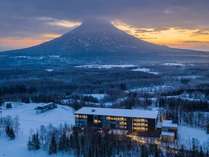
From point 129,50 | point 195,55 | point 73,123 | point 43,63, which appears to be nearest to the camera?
point 73,123

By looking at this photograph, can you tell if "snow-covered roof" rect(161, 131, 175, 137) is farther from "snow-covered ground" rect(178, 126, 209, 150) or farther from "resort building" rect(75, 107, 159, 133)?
"resort building" rect(75, 107, 159, 133)

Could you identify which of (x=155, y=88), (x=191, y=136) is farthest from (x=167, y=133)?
(x=155, y=88)

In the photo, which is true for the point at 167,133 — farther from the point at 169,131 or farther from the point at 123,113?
the point at 123,113

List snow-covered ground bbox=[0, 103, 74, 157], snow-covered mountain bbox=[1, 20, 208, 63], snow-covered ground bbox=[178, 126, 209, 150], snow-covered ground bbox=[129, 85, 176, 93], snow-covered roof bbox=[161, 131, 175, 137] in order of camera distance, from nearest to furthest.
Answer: snow-covered ground bbox=[0, 103, 74, 157] < snow-covered ground bbox=[178, 126, 209, 150] < snow-covered roof bbox=[161, 131, 175, 137] < snow-covered ground bbox=[129, 85, 176, 93] < snow-covered mountain bbox=[1, 20, 208, 63]

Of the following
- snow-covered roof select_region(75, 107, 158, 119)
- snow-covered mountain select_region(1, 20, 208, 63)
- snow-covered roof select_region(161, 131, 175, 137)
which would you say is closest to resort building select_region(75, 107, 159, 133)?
snow-covered roof select_region(75, 107, 158, 119)

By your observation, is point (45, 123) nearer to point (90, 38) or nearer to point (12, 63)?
point (12, 63)

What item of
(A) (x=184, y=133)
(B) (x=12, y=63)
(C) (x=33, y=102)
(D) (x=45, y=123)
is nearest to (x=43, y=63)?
(B) (x=12, y=63)
